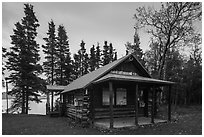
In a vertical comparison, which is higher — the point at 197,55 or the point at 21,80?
the point at 197,55

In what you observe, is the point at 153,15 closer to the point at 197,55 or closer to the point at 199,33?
the point at 199,33

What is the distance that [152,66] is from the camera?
3300cm

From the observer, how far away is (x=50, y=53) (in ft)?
93.6

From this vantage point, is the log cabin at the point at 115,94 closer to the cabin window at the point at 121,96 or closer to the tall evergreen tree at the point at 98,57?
the cabin window at the point at 121,96

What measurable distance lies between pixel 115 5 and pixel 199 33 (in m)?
14.5

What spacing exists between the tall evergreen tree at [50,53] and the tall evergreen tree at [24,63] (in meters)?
5.23

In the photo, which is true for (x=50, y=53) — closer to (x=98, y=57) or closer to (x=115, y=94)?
(x=98, y=57)

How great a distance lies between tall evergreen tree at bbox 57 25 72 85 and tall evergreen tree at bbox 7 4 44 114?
6.29m

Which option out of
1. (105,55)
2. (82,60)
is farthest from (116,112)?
(105,55)

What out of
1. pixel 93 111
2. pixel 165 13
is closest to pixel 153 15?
pixel 165 13

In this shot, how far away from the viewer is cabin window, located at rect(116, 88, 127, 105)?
15273 millimetres

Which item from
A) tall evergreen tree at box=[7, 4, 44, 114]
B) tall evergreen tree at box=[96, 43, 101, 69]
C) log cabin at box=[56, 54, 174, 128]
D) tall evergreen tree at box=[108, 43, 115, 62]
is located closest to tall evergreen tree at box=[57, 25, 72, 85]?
tall evergreen tree at box=[7, 4, 44, 114]

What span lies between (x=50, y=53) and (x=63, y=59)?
224 cm

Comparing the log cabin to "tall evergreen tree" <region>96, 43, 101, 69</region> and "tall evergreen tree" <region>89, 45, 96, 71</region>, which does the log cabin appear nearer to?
"tall evergreen tree" <region>89, 45, 96, 71</region>
